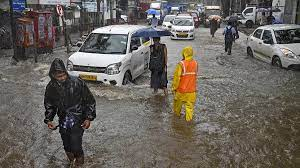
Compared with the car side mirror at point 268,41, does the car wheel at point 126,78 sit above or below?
below

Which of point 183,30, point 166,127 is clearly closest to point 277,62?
point 166,127

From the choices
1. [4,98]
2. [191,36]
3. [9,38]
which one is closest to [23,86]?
[4,98]

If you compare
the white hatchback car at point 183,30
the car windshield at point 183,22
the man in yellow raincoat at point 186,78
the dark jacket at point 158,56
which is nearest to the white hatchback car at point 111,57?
the dark jacket at point 158,56

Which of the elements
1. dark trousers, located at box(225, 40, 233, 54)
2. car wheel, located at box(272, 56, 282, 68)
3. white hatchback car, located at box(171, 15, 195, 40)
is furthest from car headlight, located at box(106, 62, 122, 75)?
white hatchback car, located at box(171, 15, 195, 40)

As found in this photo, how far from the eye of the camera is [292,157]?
6.37 meters

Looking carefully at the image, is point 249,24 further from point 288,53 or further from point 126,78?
point 126,78

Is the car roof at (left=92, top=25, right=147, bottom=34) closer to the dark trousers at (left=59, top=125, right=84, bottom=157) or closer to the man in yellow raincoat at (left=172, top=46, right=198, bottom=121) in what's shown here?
the man in yellow raincoat at (left=172, top=46, right=198, bottom=121)

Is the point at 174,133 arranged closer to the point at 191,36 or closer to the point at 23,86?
the point at 23,86

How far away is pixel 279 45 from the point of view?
1453cm

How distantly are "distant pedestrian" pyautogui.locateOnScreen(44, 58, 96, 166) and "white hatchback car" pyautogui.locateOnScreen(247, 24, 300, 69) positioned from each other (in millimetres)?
10430

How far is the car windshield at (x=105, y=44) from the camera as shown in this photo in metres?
11.4

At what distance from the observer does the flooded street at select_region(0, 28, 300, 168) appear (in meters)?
6.29

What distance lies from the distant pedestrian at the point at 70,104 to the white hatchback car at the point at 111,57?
5.49m

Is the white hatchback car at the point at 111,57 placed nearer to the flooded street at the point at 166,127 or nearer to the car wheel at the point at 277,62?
the flooded street at the point at 166,127
